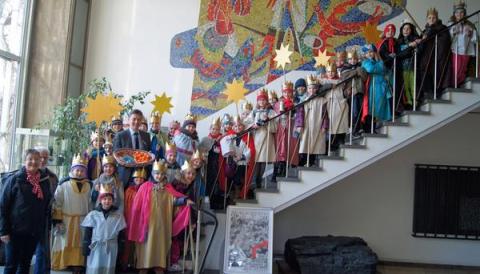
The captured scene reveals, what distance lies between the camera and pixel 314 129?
5473mm

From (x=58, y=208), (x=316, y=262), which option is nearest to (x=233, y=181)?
(x=316, y=262)

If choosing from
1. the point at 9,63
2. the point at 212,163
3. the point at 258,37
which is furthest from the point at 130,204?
the point at 258,37

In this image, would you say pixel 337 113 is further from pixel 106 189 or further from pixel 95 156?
pixel 95 156

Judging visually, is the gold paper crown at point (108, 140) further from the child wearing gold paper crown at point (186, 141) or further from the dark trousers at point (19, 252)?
the dark trousers at point (19, 252)

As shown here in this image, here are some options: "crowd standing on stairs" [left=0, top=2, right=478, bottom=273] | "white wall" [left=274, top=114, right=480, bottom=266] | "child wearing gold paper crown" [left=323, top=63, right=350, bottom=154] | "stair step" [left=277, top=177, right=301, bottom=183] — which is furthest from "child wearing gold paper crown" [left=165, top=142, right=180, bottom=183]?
"white wall" [left=274, top=114, right=480, bottom=266]

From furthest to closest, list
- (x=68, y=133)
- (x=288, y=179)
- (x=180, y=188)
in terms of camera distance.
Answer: (x=68, y=133), (x=288, y=179), (x=180, y=188)

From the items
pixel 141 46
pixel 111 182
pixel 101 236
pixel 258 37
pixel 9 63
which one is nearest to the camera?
pixel 101 236

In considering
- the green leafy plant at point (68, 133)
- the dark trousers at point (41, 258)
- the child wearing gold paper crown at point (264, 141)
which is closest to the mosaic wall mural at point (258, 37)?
the green leafy plant at point (68, 133)

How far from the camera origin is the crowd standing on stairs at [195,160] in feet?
14.4

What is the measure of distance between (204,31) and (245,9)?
2.71 ft

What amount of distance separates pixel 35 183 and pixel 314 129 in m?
3.16

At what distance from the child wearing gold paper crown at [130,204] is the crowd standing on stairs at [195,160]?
0.04 feet

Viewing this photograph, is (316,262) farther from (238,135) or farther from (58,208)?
(58,208)

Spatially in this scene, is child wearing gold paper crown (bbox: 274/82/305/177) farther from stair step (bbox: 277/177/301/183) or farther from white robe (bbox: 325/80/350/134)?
white robe (bbox: 325/80/350/134)
